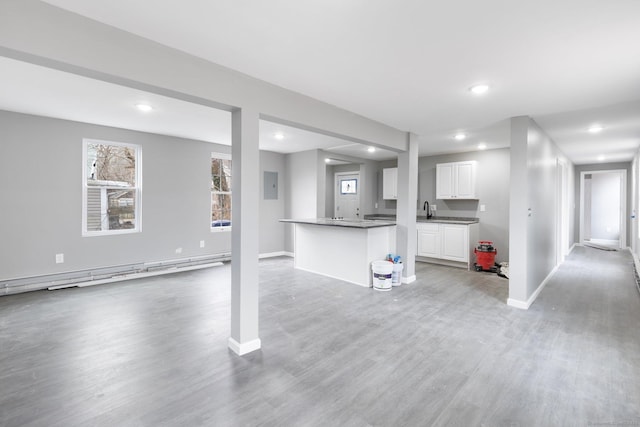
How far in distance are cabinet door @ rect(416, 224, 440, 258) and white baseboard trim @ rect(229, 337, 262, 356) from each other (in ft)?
15.1

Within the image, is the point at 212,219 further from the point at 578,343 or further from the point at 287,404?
the point at 578,343

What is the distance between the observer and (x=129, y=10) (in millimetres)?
1751

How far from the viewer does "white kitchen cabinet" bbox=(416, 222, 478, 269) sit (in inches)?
231

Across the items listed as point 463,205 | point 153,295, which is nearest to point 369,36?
point 153,295

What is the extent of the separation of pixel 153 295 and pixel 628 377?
4957mm

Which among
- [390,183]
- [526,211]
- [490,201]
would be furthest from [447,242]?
[526,211]

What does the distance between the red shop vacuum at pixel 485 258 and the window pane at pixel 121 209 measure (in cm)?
624

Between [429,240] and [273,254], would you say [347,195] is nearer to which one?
[273,254]

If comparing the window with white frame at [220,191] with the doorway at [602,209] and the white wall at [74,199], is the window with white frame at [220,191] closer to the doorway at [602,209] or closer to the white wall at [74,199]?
the white wall at [74,199]

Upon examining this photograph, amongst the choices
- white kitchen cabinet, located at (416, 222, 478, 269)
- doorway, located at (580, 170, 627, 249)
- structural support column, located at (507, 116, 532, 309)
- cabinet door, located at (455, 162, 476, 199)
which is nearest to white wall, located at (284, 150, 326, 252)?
white kitchen cabinet, located at (416, 222, 478, 269)

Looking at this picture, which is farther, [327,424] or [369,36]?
[369,36]

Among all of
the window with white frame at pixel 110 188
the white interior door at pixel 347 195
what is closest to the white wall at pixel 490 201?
the white interior door at pixel 347 195

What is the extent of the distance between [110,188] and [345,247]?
399 cm

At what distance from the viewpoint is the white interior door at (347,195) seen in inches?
340
